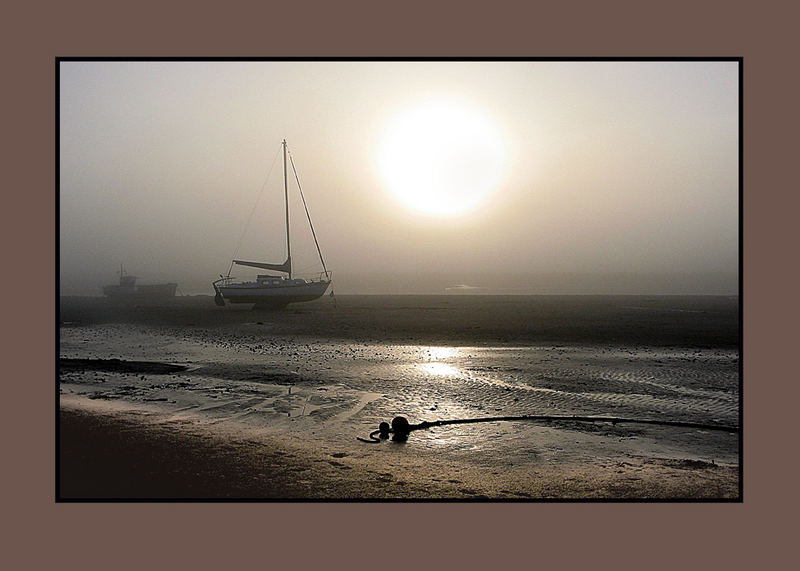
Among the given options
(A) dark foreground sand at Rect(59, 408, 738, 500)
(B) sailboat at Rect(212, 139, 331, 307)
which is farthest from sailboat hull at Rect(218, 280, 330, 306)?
(A) dark foreground sand at Rect(59, 408, 738, 500)

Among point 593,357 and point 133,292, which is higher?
point 133,292

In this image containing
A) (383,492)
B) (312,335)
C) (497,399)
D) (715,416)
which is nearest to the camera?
(383,492)

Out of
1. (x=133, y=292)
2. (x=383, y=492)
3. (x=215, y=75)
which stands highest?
(x=215, y=75)

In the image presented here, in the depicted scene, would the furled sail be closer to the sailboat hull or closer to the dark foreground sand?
the sailboat hull

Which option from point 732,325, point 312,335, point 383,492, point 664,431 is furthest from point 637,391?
point 732,325

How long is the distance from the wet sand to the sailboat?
1502 millimetres

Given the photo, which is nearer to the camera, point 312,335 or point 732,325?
point 312,335

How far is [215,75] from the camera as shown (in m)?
8.07

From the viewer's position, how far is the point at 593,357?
17438mm

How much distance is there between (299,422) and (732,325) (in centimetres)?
2473

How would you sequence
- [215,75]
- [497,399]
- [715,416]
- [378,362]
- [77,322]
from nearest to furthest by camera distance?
1. [215,75]
2. [715,416]
3. [497,399]
4. [378,362]
5. [77,322]

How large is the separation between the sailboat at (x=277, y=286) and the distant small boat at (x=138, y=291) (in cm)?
158

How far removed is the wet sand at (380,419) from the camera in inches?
272

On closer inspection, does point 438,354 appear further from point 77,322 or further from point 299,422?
point 77,322
